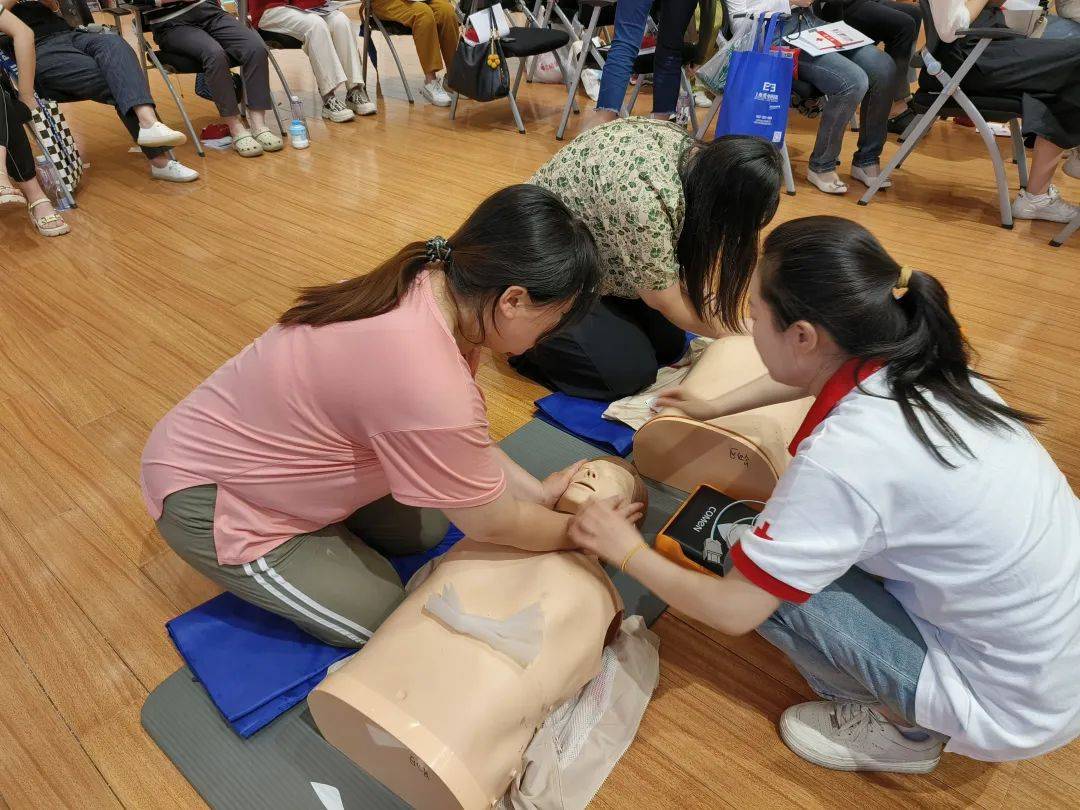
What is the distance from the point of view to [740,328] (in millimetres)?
1792

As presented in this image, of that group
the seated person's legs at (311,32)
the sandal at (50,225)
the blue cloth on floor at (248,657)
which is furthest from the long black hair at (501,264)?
the seated person's legs at (311,32)

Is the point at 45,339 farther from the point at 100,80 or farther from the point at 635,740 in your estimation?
the point at 635,740

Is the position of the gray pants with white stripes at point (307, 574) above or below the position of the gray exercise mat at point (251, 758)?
above

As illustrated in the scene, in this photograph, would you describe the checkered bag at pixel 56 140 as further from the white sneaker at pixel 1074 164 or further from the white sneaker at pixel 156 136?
the white sneaker at pixel 1074 164

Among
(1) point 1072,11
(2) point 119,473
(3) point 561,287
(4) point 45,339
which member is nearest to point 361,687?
(3) point 561,287

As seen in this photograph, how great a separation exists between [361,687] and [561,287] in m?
0.65

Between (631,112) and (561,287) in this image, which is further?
(631,112)

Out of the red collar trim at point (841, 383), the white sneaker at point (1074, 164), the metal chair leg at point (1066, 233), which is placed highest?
the red collar trim at point (841, 383)

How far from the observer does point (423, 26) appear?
14.3 ft

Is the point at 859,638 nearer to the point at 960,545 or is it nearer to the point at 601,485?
the point at 960,545

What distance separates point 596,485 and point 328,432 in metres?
0.55

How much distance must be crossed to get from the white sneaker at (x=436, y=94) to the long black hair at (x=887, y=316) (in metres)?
4.13

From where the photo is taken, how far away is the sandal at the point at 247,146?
12.4 ft

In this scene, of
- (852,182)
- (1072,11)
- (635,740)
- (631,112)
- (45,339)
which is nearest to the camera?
(635,740)
